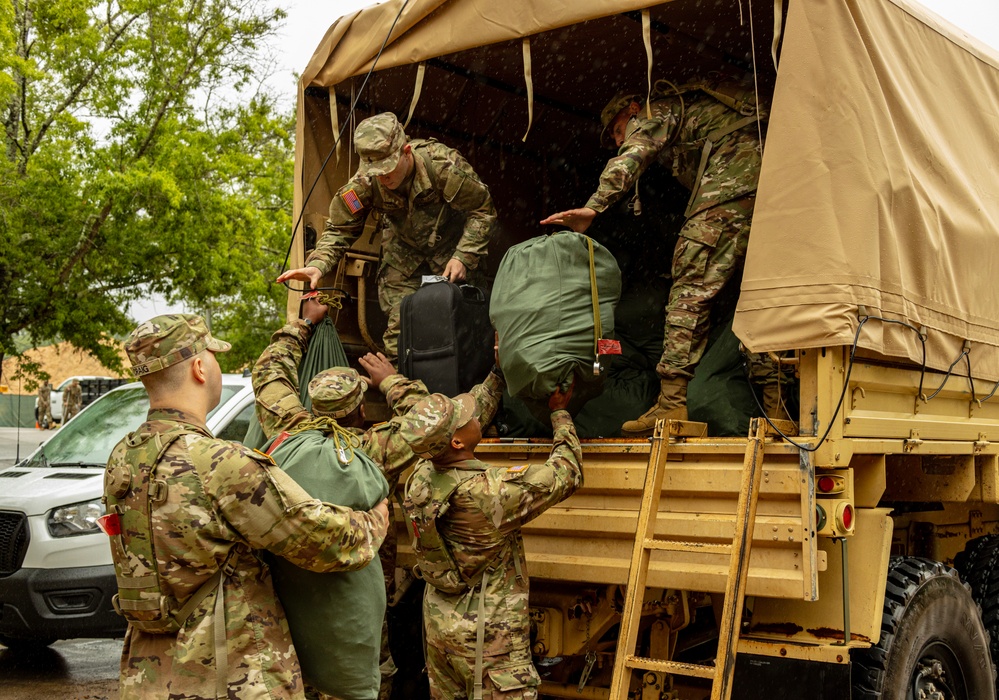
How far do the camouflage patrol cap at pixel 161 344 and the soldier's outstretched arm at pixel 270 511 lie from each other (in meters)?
0.27

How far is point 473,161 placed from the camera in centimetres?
611

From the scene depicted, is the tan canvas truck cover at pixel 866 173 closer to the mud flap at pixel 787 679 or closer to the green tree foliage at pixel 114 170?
the mud flap at pixel 787 679

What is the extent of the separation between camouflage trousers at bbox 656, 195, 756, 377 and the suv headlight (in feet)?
11.3

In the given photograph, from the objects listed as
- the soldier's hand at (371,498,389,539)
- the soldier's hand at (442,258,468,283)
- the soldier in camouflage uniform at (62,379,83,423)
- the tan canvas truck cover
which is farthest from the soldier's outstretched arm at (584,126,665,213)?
the soldier in camouflage uniform at (62,379,83,423)

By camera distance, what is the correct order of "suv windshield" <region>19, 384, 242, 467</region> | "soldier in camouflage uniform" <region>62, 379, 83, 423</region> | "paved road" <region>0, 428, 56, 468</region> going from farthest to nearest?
"soldier in camouflage uniform" <region>62, 379, 83, 423</region>
"paved road" <region>0, 428, 56, 468</region>
"suv windshield" <region>19, 384, 242, 467</region>

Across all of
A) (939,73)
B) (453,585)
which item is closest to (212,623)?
(453,585)

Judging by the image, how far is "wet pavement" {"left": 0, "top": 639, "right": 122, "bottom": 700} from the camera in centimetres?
581

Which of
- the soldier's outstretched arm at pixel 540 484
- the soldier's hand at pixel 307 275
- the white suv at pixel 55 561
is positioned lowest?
the white suv at pixel 55 561

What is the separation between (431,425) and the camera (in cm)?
358

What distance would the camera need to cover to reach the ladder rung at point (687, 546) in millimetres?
3350

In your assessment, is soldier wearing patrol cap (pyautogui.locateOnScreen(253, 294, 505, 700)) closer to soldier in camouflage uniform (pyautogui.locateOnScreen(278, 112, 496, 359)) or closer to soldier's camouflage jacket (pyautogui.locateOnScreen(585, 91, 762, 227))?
soldier in camouflage uniform (pyautogui.locateOnScreen(278, 112, 496, 359))

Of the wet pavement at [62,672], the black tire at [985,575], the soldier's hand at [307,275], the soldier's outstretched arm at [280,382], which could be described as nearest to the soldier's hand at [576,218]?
the soldier's hand at [307,275]

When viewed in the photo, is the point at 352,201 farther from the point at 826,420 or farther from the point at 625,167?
the point at 826,420

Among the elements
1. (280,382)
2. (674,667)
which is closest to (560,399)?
(674,667)
